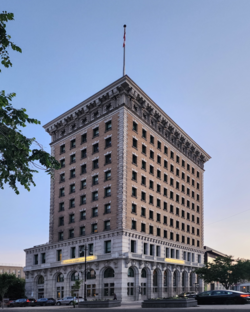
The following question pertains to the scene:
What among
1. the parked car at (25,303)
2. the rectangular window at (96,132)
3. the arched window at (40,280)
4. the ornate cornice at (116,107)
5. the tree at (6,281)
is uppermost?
the ornate cornice at (116,107)

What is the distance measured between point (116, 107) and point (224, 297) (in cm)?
3675

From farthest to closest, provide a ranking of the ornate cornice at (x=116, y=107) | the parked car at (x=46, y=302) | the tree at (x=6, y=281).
Answer: the tree at (x=6, y=281), the ornate cornice at (x=116, y=107), the parked car at (x=46, y=302)

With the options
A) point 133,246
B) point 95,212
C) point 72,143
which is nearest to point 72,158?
point 72,143

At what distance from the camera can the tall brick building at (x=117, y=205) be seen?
5541 cm

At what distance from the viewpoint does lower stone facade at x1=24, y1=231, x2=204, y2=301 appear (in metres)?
53.3

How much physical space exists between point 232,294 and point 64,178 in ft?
141

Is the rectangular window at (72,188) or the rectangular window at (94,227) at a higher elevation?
the rectangular window at (72,188)

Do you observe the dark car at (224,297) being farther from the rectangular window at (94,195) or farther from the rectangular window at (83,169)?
the rectangular window at (83,169)

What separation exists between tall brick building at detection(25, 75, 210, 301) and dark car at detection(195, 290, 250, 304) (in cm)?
2166

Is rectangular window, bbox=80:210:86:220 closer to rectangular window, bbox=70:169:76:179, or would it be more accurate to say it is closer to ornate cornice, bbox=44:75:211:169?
rectangular window, bbox=70:169:76:179

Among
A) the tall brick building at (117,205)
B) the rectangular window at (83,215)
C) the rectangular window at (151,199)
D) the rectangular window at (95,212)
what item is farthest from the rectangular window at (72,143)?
the rectangular window at (151,199)

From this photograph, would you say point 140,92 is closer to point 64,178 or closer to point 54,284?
point 64,178

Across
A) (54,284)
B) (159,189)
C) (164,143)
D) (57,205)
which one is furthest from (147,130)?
(54,284)

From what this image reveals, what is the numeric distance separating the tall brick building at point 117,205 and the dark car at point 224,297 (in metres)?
21.7
